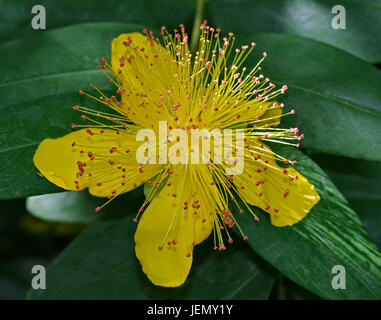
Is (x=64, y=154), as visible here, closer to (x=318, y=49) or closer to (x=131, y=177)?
(x=131, y=177)

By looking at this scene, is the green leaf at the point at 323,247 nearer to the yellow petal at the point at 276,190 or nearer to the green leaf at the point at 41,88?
the yellow petal at the point at 276,190

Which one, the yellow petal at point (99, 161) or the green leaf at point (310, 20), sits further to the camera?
the green leaf at point (310, 20)

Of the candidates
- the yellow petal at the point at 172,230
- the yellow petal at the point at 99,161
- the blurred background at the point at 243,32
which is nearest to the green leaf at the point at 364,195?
the blurred background at the point at 243,32

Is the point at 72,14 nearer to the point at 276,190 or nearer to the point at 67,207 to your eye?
the point at 67,207

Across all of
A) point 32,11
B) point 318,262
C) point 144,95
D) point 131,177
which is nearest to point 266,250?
point 318,262

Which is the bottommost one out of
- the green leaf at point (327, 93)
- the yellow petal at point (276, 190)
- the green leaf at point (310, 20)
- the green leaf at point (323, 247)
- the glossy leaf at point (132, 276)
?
the glossy leaf at point (132, 276)

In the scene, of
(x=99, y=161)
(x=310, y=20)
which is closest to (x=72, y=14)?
(x=99, y=161)
